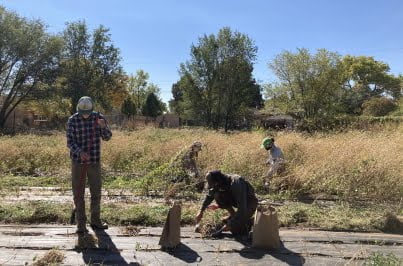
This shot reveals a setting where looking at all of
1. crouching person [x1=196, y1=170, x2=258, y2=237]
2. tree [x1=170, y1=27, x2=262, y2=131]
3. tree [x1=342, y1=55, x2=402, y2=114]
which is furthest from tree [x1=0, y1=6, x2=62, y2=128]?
tree [x1=342, y1=55, x2=402, y2=114]

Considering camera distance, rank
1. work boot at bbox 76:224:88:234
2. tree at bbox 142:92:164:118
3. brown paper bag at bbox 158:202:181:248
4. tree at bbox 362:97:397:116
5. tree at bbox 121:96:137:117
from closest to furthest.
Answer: brown paper bag at bbox 158:202:181:248
work boot at bbox 76:224:88:234
tree at bbox 362:97:397:116
tree at bbox 121:96:137:117
tree at bbox 142:92:164:118

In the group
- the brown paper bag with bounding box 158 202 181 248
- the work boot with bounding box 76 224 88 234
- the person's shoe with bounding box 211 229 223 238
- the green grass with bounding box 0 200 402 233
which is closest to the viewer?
the brown paper bag with bounding box 158 202 181 248

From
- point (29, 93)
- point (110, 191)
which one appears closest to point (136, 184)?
point (110, 191)

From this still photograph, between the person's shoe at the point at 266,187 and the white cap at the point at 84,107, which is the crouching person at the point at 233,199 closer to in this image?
the white cap at the point at 84,107

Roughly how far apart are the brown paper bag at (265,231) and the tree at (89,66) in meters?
38.6

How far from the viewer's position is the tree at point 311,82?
42906mm

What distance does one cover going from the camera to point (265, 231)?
232 inches

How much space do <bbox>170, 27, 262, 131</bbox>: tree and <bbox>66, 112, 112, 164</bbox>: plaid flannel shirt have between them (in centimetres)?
3687

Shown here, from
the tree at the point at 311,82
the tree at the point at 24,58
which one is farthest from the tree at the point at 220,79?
the tree at the point at 24,58

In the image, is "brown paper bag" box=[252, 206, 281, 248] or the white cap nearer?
"brown paper bag" box=[252, 206, 281, 248]

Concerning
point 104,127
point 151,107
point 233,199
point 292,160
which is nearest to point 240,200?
point 233,199

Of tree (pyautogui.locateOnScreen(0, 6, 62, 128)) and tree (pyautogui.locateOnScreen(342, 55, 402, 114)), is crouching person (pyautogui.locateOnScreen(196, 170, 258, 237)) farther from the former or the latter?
tree (pyautogui.locateOnScreen(342, 55, 402, 114))

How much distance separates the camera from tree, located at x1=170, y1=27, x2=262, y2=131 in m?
43.3

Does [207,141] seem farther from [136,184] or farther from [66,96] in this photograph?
[66,96]
